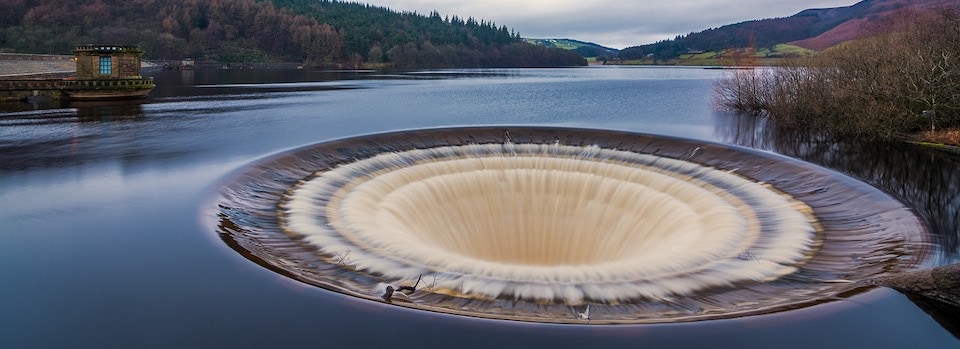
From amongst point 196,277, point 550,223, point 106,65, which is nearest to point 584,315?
point 196,277

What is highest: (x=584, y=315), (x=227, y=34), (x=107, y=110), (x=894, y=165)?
(x=227, y=34)

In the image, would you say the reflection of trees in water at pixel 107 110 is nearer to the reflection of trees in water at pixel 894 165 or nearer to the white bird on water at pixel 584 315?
the reflection of trees in water at pixel 894 165

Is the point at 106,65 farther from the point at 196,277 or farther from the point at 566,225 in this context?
the point at 196,277

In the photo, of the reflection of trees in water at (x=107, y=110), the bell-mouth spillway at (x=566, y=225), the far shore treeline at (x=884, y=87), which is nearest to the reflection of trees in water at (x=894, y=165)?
the far shore treeline at (x=884, y=87)

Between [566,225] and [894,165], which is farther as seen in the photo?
[894,165]

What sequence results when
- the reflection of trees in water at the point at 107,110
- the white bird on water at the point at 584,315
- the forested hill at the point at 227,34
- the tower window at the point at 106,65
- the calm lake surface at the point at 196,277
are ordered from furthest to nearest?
the forested hill at the point at 227,34, the tower window at the point at 106,65, the reflection of trees in water at the point at 107,110, the white bird on water at the point at 584,315, the calm lake surface at the point at 196,277

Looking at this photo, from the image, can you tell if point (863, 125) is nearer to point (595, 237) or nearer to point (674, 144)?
point (674, 144)

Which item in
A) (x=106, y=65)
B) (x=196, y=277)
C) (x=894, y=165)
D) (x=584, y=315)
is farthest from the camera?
(x=106, y=65)
